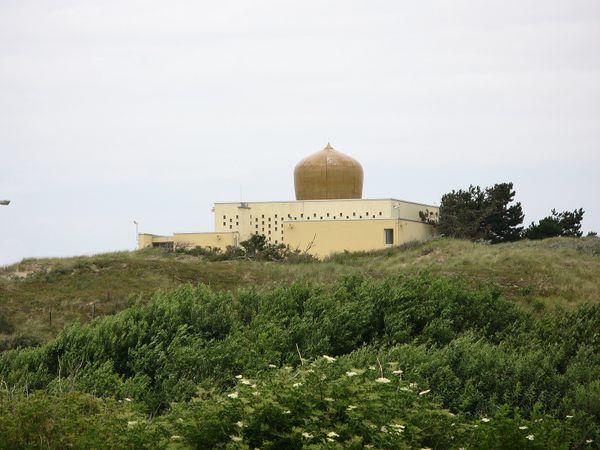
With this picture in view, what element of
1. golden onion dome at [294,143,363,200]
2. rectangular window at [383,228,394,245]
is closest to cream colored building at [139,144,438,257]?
rectangular window at [383,228,394,245]

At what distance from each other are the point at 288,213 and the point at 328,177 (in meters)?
3.66

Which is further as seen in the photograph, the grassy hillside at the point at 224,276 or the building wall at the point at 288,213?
the building wall at the point at 288,213

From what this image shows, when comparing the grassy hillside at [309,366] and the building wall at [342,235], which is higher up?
the building wall at [342,235]

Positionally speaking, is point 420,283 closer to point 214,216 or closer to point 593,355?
point 593,355

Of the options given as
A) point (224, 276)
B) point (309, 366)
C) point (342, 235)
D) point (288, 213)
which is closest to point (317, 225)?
point (342, 235)

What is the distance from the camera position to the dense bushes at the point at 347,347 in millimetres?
14793

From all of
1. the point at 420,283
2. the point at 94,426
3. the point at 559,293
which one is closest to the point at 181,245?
the point at 559,293

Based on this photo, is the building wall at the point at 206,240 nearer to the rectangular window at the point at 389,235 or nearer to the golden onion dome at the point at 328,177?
the golden onion dome at the point at 328,177

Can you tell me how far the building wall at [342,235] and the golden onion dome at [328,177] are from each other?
3.90 meters

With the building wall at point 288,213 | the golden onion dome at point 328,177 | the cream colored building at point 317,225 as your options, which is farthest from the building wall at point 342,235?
the golden onion dome at point 328,177

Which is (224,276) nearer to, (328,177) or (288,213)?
(288,213)

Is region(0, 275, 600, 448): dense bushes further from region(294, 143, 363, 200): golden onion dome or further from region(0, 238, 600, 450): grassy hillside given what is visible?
region(294, 143, 363, 200): golden onion dome

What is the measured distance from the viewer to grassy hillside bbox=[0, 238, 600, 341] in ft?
85.1

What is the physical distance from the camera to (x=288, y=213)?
144 ft
